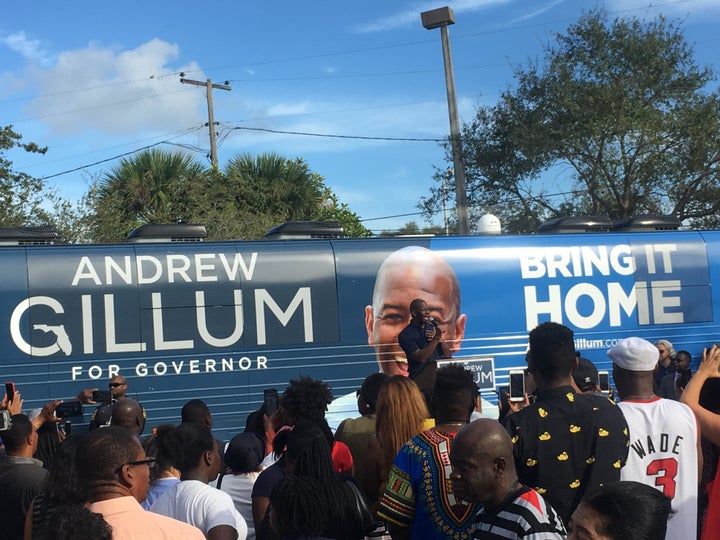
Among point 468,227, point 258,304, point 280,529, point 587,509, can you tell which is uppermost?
point 468,227

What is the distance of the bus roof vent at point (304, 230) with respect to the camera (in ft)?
41.5

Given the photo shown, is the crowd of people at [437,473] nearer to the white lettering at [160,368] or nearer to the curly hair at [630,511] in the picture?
the curly hair at [630,511]

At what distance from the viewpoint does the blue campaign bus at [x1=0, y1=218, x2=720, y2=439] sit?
1115 cm

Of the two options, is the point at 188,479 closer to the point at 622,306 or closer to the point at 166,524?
the point at 166,524

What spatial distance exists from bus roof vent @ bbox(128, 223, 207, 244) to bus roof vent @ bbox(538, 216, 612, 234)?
5312mm

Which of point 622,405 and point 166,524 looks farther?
point 622,405

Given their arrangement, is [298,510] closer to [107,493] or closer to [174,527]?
[174,527]

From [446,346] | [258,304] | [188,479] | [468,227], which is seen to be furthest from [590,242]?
[188,479]

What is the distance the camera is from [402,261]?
1278cm

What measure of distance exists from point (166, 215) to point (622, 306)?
14922 millimetres

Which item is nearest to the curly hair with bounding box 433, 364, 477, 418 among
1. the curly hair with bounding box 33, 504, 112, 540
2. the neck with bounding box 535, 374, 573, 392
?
the neck with bounding box 535, 374, 573, 392

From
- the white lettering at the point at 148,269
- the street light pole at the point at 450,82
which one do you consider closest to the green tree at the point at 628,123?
the street light pole at the point at 450,82

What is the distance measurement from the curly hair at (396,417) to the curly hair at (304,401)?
772 millimetres

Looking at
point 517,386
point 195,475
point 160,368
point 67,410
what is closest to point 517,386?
point 517,386
